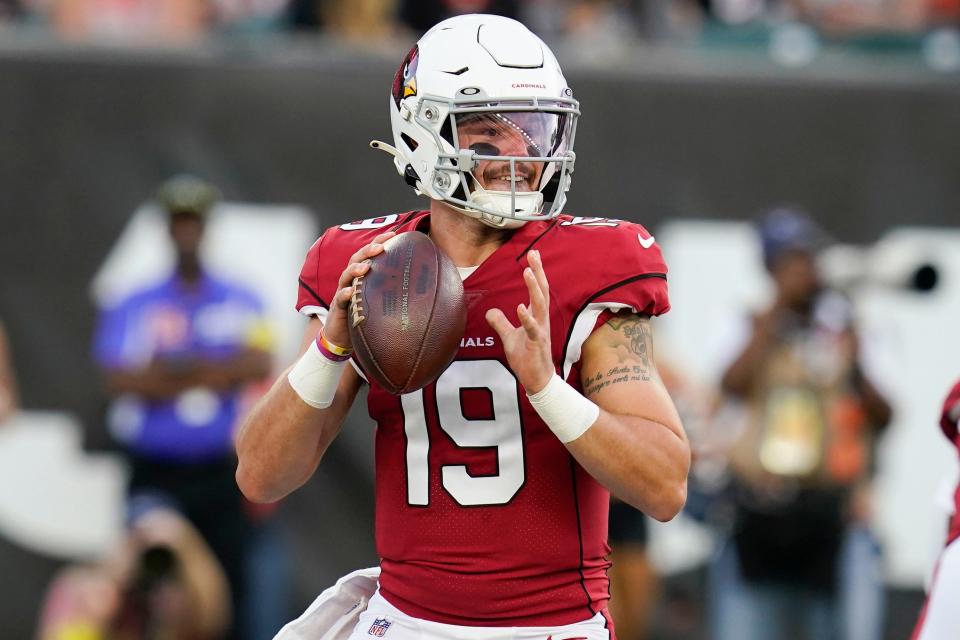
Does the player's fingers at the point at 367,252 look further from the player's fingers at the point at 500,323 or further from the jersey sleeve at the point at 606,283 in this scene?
the jersey sleeve at the point at 606,283

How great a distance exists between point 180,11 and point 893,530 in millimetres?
4139

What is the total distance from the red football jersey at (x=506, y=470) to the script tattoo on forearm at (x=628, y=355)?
0.12 ft

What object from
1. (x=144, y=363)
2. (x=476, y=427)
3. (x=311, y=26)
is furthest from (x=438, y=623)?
(x=311, y=26)

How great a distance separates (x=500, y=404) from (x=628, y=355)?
265 millimetres

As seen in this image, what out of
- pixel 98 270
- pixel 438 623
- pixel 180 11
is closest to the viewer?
pixel 438 623

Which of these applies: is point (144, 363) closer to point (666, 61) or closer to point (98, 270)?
point (98, 270)

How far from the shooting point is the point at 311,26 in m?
7.82

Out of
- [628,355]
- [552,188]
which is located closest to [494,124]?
[552,188]

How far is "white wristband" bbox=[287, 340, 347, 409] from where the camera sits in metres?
3.09

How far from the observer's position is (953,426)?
3.26m

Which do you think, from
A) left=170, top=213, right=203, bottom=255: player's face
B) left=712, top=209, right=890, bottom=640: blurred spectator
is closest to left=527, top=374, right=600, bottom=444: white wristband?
left=712, top=209, right=890, bottom=640: blurred spectator

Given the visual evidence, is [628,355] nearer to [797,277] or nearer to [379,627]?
[379,627]

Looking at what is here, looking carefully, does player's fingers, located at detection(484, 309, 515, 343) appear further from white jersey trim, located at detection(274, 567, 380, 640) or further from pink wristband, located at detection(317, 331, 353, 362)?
white jersey trim, located at detection(274, 567, 380, 640)

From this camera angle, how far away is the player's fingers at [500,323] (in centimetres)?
295
